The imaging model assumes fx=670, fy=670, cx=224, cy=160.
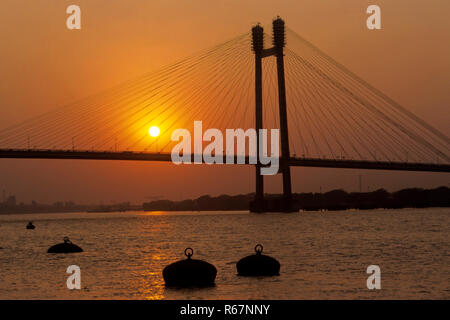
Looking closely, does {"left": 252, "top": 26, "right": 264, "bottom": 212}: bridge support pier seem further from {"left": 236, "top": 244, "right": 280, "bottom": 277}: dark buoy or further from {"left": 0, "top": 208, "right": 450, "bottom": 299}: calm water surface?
{"left": 236, "top": 244, "right": 280, "bottom": 277}: dark buoy

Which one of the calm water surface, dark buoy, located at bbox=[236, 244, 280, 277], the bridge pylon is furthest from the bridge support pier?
dark buoy, located at bbox=[236, 244, 280, 277]

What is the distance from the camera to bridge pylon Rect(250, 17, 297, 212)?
267 feet

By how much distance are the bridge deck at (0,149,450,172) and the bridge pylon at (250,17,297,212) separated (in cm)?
223

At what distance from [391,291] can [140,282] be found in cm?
816

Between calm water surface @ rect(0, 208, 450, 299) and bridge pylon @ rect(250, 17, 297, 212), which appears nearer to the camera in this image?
calm water surface @ rect(0, 208, 450, 299)

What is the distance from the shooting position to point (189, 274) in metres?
19.7

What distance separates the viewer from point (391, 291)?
1964cm

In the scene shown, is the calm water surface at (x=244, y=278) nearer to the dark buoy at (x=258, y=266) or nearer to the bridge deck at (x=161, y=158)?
the dark buoy at (x=258, y=266)

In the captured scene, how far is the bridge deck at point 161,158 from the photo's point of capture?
224ft

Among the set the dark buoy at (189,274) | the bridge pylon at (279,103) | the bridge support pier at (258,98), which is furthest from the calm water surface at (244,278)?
the bridge support pier at (258,98)

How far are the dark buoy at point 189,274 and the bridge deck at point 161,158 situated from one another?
168ft

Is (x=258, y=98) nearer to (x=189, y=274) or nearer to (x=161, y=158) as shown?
(x=161, y=158)

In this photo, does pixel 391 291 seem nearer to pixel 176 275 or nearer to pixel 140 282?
pixel 176 275
